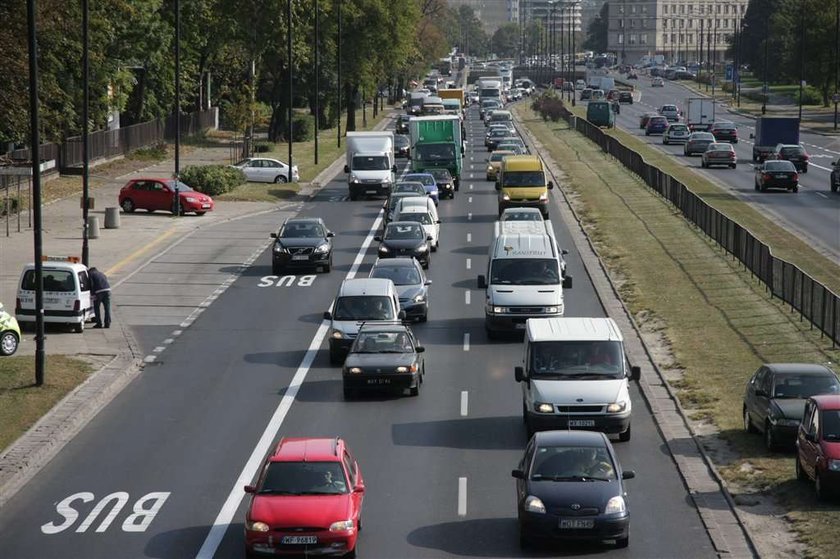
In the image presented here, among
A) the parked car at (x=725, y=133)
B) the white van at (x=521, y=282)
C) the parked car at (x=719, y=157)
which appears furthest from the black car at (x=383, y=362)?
the parked car at (x=725, y=133)

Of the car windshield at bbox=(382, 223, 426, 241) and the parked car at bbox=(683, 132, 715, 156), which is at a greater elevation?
the parked car at bbox=(683, 132, 715, 156)

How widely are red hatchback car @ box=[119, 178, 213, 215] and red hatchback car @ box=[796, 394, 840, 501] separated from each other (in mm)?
43378

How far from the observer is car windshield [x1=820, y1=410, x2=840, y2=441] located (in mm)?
22297

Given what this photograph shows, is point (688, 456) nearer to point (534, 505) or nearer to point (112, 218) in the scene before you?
point (534, 505)

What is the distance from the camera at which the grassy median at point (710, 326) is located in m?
23.8

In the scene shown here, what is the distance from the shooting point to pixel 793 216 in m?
63.0

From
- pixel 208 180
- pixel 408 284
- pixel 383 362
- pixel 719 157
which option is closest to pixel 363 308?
pixel 383 362

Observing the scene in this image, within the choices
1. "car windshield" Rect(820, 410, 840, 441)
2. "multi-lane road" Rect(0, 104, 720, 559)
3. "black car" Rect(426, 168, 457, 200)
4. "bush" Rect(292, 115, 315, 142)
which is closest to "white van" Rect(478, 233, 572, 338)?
"multi-lane road" Rect(0, 104, 720, 559)

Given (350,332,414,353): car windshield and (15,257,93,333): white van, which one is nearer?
(350,332,414,353): car windshield

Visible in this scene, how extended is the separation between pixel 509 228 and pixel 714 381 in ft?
37.2

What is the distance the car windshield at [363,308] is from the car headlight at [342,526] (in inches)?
598

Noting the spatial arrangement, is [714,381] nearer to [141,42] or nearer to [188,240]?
[188,240]

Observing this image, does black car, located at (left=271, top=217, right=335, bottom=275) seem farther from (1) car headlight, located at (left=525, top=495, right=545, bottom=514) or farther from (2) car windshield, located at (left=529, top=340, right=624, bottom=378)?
(1) car headlight, located at (left=525, top=495, right=545, bottom=514)

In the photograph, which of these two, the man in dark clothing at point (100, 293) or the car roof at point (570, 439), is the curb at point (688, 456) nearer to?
the car roof at point (570, 439)
